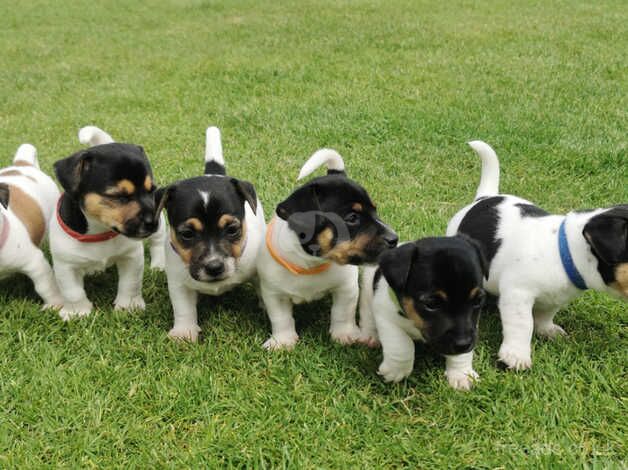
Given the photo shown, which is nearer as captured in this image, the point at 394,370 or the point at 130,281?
the point at 394,370

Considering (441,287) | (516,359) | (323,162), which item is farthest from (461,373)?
(323,162)

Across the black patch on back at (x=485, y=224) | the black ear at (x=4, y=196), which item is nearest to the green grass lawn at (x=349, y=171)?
the black patch on back at (x=485, y=224)

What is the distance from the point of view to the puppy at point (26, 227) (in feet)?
14.8

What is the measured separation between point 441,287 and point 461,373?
32.4 inches

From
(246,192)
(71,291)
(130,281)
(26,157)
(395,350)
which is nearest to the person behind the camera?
(395,350)

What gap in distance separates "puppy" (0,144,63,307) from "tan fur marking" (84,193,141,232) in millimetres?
724

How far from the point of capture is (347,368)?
13.1 ft

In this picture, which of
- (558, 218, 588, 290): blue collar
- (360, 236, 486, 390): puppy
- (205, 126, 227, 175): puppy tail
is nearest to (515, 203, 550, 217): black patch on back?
(558, 218, 588, 290): blue collar

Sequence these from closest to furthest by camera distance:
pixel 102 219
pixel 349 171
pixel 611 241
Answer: pixel 611 241, pixel 102 219, pixel 349 171

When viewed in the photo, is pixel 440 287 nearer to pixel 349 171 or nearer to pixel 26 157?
pixel 349 171

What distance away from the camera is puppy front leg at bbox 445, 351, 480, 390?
12.1 feet

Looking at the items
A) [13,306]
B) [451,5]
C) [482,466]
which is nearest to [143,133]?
[13,306]

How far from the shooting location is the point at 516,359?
3.82m

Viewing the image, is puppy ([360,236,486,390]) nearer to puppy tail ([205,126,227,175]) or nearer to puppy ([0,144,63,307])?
puppy tail ([205,126,227,175])
